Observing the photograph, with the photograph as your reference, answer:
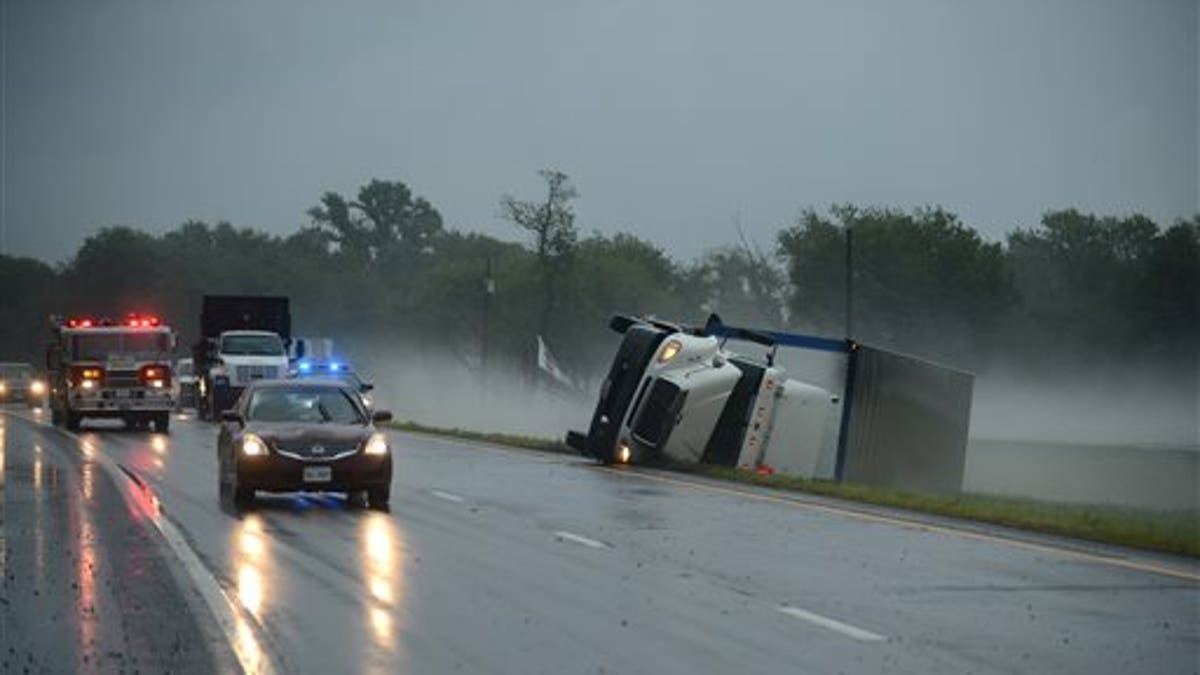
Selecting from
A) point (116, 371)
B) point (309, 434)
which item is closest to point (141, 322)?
point (116, 371)

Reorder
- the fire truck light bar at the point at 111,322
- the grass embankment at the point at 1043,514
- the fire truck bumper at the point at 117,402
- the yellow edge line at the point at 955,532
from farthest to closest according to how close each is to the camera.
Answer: the fire truck light bar at the point at 111,322, the fire truck bumper at the point at 117,402, the grass embankment at the point at 1043,514, the yellow edge line at the point at 955,532

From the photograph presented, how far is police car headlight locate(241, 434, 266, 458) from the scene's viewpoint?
71.6ft

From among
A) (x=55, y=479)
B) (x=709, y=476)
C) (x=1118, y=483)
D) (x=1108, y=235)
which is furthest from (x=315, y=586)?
(x=1108, y=235)

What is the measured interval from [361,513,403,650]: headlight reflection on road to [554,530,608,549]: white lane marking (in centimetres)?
166

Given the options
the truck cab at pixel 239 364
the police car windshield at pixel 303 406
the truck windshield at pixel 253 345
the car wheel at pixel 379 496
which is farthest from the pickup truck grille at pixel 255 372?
the car wheel at pixel 379 496

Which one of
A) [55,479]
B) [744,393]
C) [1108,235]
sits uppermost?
[1108,235]

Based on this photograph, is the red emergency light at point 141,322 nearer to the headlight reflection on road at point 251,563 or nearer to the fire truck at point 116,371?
the fire truck at point 116,371

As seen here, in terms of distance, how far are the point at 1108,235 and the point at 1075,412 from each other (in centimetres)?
1869

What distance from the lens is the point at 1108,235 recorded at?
92000 mm

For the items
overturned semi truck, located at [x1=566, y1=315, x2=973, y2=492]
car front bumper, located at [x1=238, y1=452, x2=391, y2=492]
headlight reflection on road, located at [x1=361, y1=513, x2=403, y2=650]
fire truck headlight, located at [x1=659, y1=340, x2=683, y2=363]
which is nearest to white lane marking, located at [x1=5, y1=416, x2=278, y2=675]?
headlight reflection on road, located at [x1=361, y1=513, x2=403, y2=650]

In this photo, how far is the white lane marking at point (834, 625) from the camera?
1145 cm

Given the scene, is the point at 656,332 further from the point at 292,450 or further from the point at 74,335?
the point at 74,335

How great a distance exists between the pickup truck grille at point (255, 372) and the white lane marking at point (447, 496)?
2840 cm

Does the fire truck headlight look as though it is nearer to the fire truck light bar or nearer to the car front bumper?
the car front bumper
